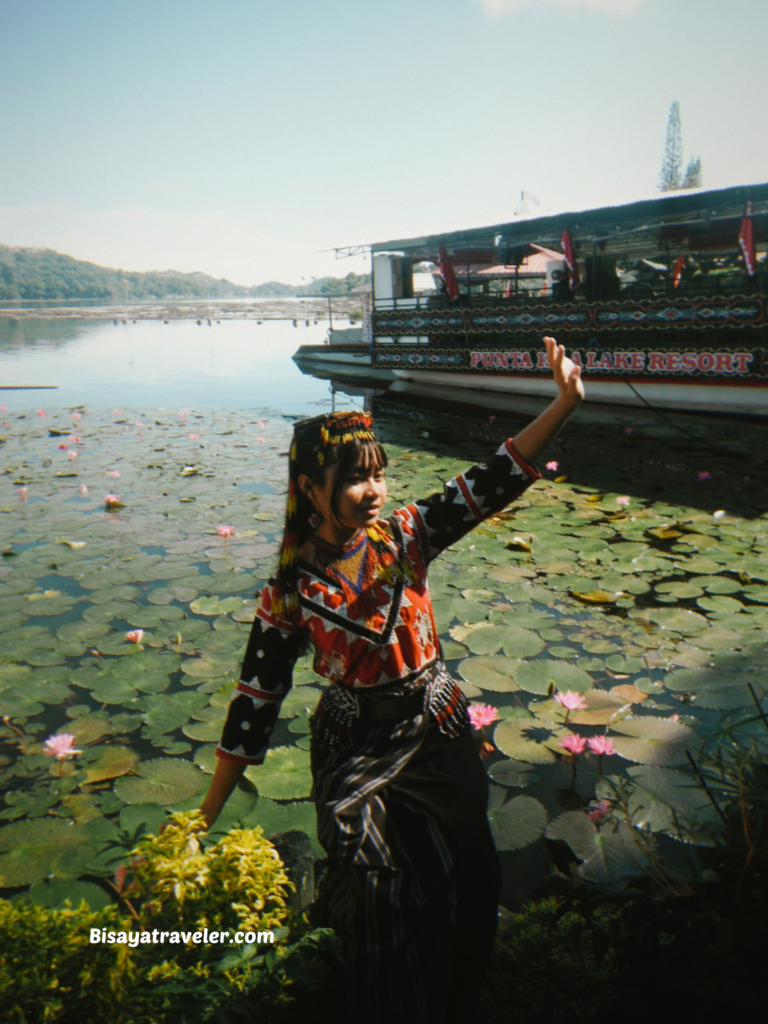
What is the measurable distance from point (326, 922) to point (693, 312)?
8.67m

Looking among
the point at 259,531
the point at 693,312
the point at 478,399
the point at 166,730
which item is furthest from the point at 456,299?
the point at 166,730

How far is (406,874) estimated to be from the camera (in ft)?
3.66

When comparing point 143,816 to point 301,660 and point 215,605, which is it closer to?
point 301,660

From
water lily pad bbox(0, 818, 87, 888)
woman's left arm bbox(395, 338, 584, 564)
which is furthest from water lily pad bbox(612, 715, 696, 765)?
water lily pad bbox(0, 818, 87, 888)

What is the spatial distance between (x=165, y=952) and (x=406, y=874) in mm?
413

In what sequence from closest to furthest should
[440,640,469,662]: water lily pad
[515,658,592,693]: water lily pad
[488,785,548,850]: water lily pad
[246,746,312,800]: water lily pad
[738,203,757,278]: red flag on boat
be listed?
[488,785,548,850]: water lily pad, [246,746,312,800]: water lily pad, [515,658,592,693]: water lily pad, [440,640,469,662]: water lily pad, [738,203,757,278]: red flag on boat

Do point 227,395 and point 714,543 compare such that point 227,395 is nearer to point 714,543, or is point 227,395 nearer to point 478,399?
point 478,399

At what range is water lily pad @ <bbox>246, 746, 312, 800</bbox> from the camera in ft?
6.96

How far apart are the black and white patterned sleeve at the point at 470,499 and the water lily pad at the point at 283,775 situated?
1080mm

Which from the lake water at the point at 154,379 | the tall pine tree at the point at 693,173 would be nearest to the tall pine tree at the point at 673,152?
the tall pine tree at the point at 693,173

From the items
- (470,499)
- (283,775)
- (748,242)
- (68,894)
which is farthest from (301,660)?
(748,242)

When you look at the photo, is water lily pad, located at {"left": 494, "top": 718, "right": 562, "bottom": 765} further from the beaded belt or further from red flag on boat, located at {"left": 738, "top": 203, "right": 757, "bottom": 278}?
red flag on boat, located at {"left": 738, "top": 203, "right": 757, "bottom": 278}

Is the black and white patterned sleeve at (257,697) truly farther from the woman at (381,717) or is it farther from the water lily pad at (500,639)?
the water lily pad at (500,639)

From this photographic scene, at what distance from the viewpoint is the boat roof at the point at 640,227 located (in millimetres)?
8297
